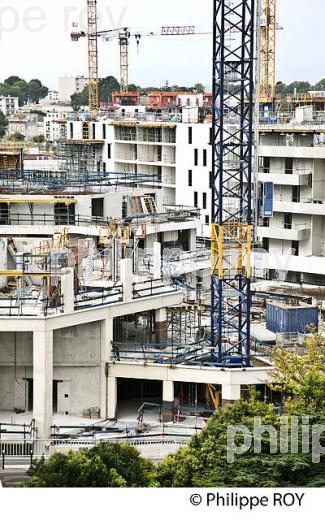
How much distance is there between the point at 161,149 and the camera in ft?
275

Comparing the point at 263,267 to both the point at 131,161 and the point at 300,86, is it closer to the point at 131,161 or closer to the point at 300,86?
the point at 131,161

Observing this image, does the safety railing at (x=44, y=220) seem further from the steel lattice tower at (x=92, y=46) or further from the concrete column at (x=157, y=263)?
the steel lattice tower at (x=92, y=46)

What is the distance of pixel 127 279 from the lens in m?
44.2

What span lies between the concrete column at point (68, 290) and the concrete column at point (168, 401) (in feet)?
14.6

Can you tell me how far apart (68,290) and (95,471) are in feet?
36.6

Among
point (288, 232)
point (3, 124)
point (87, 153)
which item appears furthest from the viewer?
point (3, 124)

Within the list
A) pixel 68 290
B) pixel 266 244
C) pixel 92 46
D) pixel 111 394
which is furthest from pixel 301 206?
pixel 92 46

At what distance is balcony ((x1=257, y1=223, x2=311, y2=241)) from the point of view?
66.8 metres

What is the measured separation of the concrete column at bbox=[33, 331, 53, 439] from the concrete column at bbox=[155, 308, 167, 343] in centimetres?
663

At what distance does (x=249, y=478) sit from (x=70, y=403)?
14068mm

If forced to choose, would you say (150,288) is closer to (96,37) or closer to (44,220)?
(44,220)

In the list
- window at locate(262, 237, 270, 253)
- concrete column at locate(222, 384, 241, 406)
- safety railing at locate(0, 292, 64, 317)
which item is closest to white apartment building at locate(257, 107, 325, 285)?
window at locate(262, 237, 270, 253)

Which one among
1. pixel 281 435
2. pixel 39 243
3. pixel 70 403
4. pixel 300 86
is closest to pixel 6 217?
pixel 39 243

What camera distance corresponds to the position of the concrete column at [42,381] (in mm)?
40688
